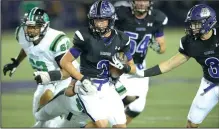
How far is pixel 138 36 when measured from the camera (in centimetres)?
874

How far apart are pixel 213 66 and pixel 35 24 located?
6.97 feet

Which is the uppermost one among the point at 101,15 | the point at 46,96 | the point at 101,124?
the point at 101,15

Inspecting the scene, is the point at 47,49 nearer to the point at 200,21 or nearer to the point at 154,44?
the point at 154,44

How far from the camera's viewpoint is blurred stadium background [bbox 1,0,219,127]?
9648 mm

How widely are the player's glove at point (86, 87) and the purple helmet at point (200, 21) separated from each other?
4.11 feet

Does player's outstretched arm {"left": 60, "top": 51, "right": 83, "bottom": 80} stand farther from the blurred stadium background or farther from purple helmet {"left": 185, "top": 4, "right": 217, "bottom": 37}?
the blurred stadium background

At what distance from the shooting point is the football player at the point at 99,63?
6.84 m

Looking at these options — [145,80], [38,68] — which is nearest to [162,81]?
[145,80]

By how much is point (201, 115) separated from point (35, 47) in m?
2.11

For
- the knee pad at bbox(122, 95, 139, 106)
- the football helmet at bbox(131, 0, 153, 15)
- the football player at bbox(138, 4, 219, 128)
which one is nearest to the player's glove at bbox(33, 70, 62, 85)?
the football player at bbox(138, 4, 219, 128)

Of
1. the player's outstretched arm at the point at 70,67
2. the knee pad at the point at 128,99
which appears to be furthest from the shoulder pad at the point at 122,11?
the player's outstretched arm at the point at 70,67

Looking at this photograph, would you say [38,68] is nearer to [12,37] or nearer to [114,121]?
[114,121]

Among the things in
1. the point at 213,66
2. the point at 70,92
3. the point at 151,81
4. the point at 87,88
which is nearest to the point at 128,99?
the point at 213,66

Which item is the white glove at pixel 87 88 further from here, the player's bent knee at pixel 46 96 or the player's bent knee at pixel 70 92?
the player's bent knee at pixel 46 96
